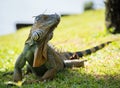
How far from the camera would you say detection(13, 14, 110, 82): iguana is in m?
6.14

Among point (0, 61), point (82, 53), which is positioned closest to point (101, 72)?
point (82, 53)

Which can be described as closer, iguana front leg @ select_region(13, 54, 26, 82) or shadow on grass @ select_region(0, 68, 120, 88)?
shadow on grass @ select_region(0, 68, 120, 88)

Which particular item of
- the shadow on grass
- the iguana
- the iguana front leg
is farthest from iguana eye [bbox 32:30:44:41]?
the shadow on grass

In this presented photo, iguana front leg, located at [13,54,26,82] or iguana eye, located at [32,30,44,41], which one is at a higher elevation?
iguana eye, located at [32,30,44,41]

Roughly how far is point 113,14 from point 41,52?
19.1 feet

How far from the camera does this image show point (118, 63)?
745 centimetres

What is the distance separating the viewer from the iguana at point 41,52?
6.14 m

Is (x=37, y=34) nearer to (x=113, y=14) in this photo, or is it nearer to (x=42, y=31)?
(x=42, y=31)

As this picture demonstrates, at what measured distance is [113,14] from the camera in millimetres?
11773

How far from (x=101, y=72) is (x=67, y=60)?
970 mm

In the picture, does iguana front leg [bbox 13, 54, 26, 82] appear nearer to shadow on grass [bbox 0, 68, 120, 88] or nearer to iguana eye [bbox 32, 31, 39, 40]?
shadow on grass [bbox 0, 68, 120, 88]

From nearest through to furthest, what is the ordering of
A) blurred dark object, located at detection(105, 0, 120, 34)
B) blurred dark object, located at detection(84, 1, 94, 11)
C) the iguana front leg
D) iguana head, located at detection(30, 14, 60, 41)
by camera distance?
iguana head, located at detection(30, 14, 60, 41)
the iguana front leg
blurred dark object, located at detection(105, 0, 120, 34)
blurred dark object, located at detection(84, 1, 94, 11)

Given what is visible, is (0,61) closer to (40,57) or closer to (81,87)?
(40,57)

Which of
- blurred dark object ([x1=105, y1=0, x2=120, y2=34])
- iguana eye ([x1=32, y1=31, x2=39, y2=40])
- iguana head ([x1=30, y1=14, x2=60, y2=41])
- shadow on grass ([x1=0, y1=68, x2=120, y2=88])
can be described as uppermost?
iguana head ([x1=30, y1=14, x2=60, y2=41])
